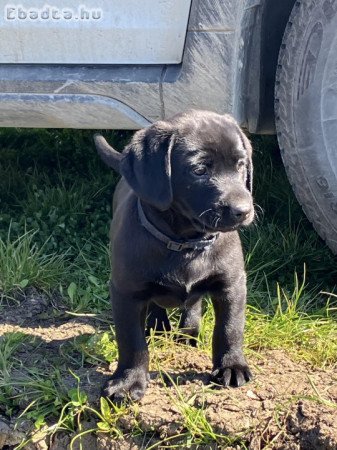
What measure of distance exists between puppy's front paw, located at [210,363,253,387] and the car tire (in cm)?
80

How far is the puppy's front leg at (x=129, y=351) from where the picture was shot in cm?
331

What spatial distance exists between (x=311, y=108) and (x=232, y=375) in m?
1.14

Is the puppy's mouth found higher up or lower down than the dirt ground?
higher up

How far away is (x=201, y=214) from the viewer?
3.12 m

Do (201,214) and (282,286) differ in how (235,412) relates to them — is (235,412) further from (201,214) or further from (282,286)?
(282,286)

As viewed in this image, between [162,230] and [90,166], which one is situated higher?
[162,230]

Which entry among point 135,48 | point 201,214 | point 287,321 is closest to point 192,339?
point 287,321

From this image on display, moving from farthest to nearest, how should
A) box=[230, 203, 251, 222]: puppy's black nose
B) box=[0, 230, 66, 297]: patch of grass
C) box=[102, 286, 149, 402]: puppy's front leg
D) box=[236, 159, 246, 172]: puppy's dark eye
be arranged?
box=[0, 230, 66, 297]: patch of grass < box=[102, 286, 149, 402]: puppy's front leg < box=[236, 159, 246, 172]: puppy's dark eye < box=[230, 203, 251, 222]: puppy's black nose

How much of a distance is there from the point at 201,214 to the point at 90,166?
226cm

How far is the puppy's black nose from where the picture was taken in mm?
3041

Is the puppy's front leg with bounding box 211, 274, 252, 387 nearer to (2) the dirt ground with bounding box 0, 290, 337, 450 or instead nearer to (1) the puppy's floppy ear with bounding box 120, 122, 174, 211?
(2) the dirt ground with bounding box 0, 290, 337, 450

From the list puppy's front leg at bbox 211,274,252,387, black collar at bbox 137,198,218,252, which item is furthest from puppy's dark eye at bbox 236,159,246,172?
puppy's front leg at bbox 211,274,252,387

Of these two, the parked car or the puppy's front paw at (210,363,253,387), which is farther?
the parked car

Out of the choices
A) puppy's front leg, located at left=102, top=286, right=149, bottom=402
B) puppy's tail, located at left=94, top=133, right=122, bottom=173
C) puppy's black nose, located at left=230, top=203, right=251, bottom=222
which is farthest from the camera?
puppy's tail, located at left=94, top=133, right=122, bottom=173
